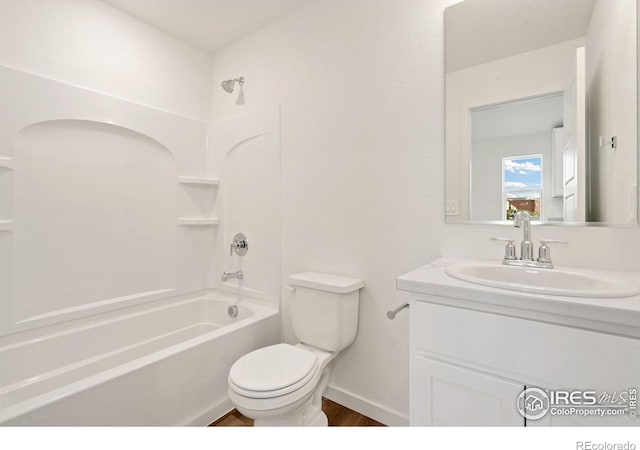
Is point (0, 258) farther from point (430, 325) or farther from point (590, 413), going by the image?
point (590, 413)

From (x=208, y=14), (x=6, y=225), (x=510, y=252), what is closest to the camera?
(x=510, y=252)

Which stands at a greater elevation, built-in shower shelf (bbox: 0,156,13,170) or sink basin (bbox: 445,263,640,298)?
built-in shower shelf (bbox: 0,156,13,170)

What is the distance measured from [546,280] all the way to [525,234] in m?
0.19

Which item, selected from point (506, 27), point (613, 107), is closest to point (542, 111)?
point (613, 107)

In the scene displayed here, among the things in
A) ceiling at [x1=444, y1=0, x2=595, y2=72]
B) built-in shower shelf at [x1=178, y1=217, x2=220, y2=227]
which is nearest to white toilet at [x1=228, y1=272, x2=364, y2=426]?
built-in shower shelf at [x1=178, y1=217, x2=220, y2=227]

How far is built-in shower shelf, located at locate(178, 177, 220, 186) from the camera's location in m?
2.36

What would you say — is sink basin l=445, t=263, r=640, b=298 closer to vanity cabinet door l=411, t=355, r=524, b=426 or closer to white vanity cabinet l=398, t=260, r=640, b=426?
white vanity cabinet l=398, t=260, r=640, b=426

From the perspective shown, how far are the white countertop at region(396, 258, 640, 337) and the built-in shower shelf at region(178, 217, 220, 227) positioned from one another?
187 centimetres

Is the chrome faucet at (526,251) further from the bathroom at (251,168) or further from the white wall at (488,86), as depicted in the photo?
the white wall at (488,86)

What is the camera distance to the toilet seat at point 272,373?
4.17ft

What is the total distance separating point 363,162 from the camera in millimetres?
1766

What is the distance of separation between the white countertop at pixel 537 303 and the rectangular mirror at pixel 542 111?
14.2 inches

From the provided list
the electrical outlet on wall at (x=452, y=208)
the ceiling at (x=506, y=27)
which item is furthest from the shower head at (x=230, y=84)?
the electrical outlet on wall at (x=452, y=208)

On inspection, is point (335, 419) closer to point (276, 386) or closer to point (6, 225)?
point (276, 386)
